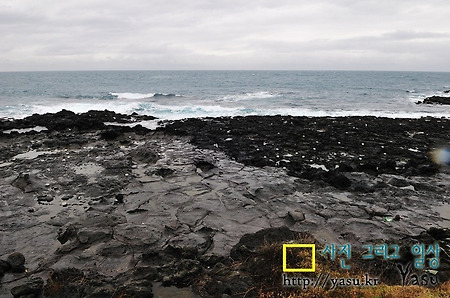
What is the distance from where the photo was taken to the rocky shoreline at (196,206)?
18.7 ft

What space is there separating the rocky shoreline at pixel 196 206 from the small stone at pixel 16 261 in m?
0.08

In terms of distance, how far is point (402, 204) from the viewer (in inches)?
362

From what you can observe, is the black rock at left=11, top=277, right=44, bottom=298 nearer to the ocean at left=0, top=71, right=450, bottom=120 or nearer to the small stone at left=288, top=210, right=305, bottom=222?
the small stone at left=288, top=210, right=305, bottom=222

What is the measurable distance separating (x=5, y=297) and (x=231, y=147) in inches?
456

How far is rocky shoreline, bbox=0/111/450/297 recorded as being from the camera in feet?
18.7

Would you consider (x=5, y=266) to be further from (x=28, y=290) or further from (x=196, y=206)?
(x=196, y=206)

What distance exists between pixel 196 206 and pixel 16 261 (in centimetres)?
441

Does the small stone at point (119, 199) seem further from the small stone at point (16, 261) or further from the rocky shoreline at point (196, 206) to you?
the small stone at point (16, 261)

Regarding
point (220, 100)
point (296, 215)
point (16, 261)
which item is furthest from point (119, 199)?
point (220, 100)

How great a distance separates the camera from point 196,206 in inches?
355

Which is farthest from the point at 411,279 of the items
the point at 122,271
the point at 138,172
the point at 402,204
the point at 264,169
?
the point at 138,172

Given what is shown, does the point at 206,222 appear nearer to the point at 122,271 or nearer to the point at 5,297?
the point at 122,271

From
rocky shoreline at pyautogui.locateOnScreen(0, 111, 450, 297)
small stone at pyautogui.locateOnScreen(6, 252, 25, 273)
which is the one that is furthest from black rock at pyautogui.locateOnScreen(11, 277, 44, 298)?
small stone at pyautogui.locateOnScreen(6, 252, 25, 273)

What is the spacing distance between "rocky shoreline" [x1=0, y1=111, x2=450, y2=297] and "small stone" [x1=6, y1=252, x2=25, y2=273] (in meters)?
0.08
